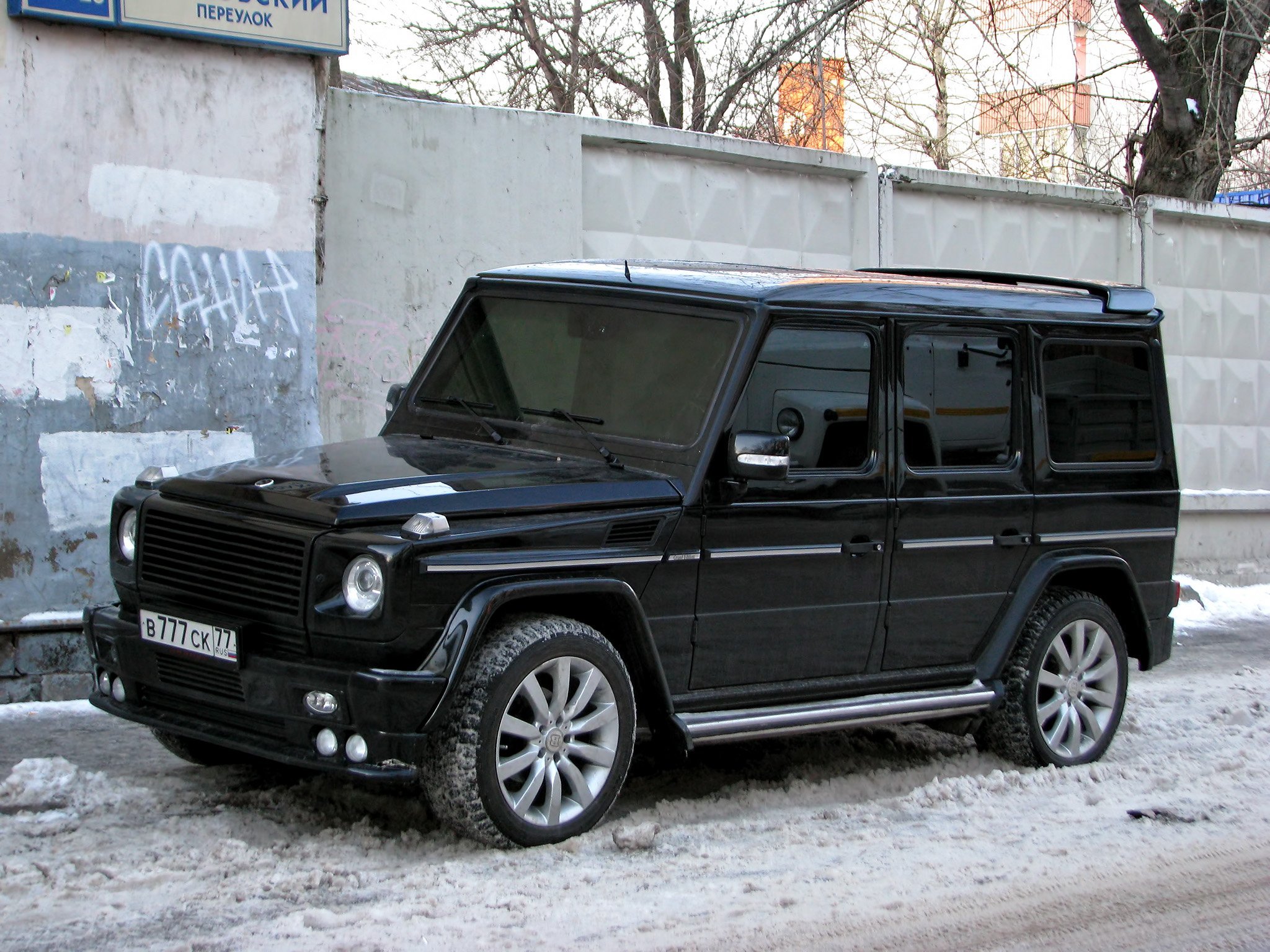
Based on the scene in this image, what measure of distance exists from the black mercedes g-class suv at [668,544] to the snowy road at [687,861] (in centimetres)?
31

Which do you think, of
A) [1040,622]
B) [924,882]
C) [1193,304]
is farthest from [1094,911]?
[1193,304]

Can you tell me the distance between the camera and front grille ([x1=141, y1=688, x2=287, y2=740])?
4.64 m

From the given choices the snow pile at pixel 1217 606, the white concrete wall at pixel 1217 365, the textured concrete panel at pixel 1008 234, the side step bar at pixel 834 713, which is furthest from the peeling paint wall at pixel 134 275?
the white concrete wall at pixel 1217 365

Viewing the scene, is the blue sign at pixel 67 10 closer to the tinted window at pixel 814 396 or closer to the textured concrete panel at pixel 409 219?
the textured concrete panel at pixel 409 219

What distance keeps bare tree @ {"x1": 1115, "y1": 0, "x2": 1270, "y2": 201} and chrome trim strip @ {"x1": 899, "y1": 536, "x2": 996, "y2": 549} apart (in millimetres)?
9390

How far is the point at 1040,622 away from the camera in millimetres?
6336

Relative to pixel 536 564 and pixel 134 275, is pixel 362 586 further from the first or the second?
pixel 134 275

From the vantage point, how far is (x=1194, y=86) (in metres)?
14.6

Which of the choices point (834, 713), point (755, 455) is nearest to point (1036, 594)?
point (834, 713)

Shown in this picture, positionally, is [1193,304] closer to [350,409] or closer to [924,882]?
[350,409]

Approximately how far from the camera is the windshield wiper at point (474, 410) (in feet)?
18.3

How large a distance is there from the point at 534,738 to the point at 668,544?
831 mm

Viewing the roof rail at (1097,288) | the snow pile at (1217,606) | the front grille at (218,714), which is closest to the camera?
the front grille at (218,714)

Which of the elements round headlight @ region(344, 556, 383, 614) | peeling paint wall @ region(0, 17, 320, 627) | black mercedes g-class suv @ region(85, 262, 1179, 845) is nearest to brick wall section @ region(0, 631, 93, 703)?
peeling paint wall @ region(0, 17, 320, 627)
